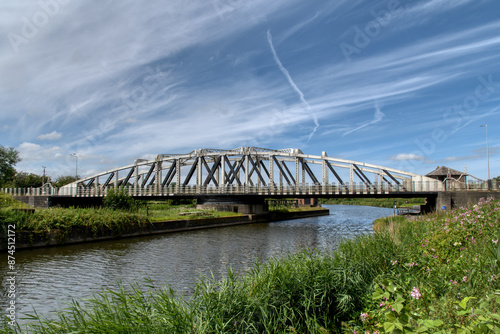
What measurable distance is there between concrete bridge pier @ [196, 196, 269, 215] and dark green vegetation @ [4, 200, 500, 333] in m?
43.8

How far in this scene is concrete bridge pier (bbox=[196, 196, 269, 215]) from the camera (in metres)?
53.5

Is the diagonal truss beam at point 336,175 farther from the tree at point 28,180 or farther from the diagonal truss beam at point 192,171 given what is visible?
the tree at point 28,180

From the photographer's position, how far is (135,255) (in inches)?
842

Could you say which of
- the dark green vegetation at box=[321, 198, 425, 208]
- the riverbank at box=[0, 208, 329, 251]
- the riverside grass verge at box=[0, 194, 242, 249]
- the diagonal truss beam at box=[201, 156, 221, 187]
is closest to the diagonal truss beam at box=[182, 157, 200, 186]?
the diagonal truss beam at box=[201, 156, 221, 187]

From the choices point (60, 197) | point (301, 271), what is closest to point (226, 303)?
point (301, 271)

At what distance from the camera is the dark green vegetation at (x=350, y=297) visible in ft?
15.8

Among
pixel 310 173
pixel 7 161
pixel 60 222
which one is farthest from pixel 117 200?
pixel 7 161

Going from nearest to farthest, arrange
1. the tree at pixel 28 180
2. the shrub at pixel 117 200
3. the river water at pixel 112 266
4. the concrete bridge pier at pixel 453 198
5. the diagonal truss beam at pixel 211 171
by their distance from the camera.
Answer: the river water at pixel 112 266
the concrete bridge pier at pixel 453 198
the shrub at pixel 117 200
the diagonal truss beam at pixel 211 171
the tree at pixel 28 180

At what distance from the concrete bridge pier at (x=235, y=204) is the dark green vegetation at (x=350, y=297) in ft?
144

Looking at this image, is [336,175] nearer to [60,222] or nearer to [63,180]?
[60,222]

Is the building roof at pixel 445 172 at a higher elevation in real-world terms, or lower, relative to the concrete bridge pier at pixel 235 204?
higher

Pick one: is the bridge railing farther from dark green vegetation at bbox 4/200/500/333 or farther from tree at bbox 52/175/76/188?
tree at bbox 52/175/76/188

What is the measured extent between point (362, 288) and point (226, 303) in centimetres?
346

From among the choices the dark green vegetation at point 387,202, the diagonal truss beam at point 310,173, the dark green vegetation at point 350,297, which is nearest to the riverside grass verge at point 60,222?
the dark green vegetation at point 350,297
